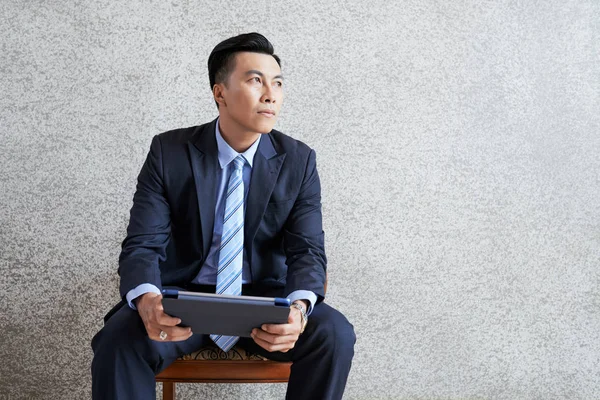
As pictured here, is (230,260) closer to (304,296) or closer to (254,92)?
(304,296)

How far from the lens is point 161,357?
1.93 meters

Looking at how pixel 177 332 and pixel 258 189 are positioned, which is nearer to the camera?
pixel 177 332

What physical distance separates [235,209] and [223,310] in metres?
0.55

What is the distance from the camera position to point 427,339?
305 cm

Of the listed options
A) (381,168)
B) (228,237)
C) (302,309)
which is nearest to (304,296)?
(302,309)

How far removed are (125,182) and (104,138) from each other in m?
0.19

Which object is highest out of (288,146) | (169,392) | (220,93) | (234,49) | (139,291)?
(234,49)

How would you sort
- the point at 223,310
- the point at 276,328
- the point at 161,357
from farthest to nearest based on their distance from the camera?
the point at 161,357, the point at 276,328, the point at 223,310

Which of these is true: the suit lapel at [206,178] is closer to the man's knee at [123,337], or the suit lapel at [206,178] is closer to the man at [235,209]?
the man at [235,209]

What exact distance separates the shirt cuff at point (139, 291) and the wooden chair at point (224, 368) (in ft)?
0.76

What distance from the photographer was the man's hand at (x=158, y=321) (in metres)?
1.78

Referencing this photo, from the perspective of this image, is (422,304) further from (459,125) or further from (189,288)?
(189,288)

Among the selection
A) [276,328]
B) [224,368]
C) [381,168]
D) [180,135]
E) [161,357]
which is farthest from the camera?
[381,168]

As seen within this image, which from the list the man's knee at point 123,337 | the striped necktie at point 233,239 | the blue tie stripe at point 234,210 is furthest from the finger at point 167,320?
the blue tie stripe at point 234,210
